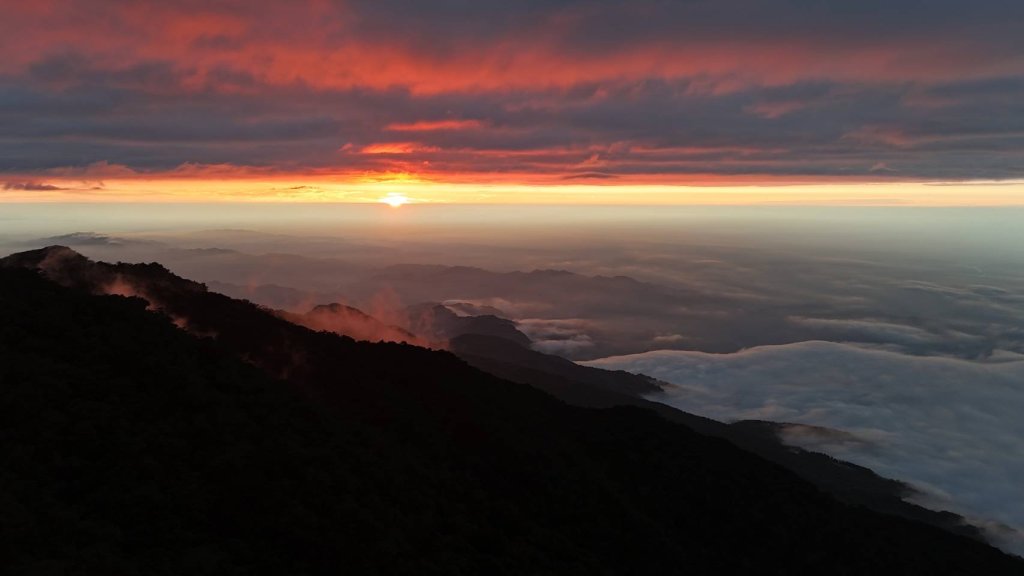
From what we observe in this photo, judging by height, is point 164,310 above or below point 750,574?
above

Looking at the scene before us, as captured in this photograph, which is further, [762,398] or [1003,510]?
[762,398]

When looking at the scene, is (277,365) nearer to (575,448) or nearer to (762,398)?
(575,448)

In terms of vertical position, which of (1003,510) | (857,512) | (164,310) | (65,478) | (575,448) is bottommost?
(1003,510)

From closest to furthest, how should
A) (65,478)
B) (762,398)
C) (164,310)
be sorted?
1. (65,478)
2. (164,310)
3. (762,398)

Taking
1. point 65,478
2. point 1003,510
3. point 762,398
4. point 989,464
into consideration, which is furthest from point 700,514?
point 762,398

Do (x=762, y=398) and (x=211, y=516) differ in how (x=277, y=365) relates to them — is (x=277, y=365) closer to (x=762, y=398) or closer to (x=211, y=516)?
(x=211, y=516)

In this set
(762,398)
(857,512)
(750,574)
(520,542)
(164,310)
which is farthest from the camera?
(762,398)

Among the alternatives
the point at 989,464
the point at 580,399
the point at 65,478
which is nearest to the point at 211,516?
the point at 65,478
